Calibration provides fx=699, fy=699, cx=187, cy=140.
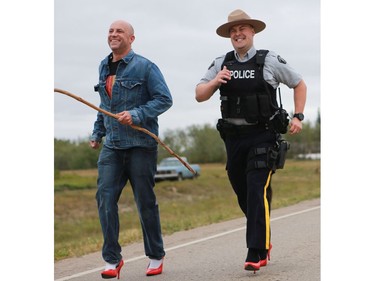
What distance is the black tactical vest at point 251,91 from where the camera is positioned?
5695 millimetres

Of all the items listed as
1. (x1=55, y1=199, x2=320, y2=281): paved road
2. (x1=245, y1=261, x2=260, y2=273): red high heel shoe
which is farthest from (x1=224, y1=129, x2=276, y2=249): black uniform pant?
(x1=55, y1=199, x2=320, y2=281): paved road

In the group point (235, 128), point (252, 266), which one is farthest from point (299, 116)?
point (252, 266)

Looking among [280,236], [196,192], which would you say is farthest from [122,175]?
[196,192]

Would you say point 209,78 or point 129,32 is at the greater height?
point 129,32

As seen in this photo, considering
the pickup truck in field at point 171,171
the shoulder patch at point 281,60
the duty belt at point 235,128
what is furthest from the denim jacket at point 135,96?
the pickup truck in field at point 171,171

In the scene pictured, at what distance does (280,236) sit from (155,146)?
3289mm

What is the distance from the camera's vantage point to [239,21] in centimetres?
572

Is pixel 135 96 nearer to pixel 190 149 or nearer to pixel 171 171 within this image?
pixel 190 149

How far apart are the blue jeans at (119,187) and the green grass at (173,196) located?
30.8 feet

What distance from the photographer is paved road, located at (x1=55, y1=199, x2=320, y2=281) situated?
6070 mm

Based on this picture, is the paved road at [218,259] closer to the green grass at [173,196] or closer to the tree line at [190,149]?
the green grass at [173,196]
